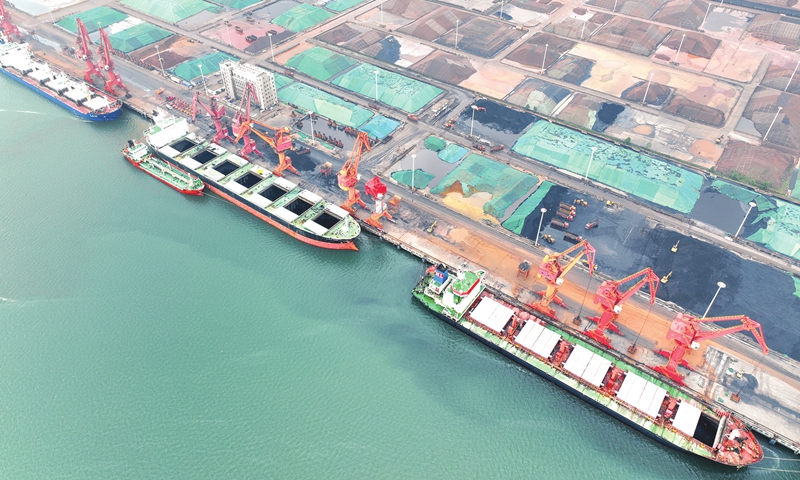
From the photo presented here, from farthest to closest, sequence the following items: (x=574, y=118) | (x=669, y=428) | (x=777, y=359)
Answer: (x=574, y=118) < (x=777, y=359) < (x=669, y=428)

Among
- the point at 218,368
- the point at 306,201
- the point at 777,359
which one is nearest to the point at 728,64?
the point at 777,359

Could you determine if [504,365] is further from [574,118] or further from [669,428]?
[574,118]

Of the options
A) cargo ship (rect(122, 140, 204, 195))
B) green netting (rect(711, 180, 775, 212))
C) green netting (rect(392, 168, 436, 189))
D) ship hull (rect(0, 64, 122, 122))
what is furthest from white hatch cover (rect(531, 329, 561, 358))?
ship hull (rect(0, 64, 122, 122))

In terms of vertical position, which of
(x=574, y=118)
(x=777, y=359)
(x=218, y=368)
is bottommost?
(x=218, y=368)

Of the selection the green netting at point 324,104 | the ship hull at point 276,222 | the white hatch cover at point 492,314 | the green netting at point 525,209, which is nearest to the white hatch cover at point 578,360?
the white hatch cover at point 492,314

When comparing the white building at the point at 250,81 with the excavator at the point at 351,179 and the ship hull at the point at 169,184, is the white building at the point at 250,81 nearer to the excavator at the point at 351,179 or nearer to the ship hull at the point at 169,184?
the ship hull at the point at 169,184

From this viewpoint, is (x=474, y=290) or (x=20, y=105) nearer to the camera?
(x=474, y=290)
